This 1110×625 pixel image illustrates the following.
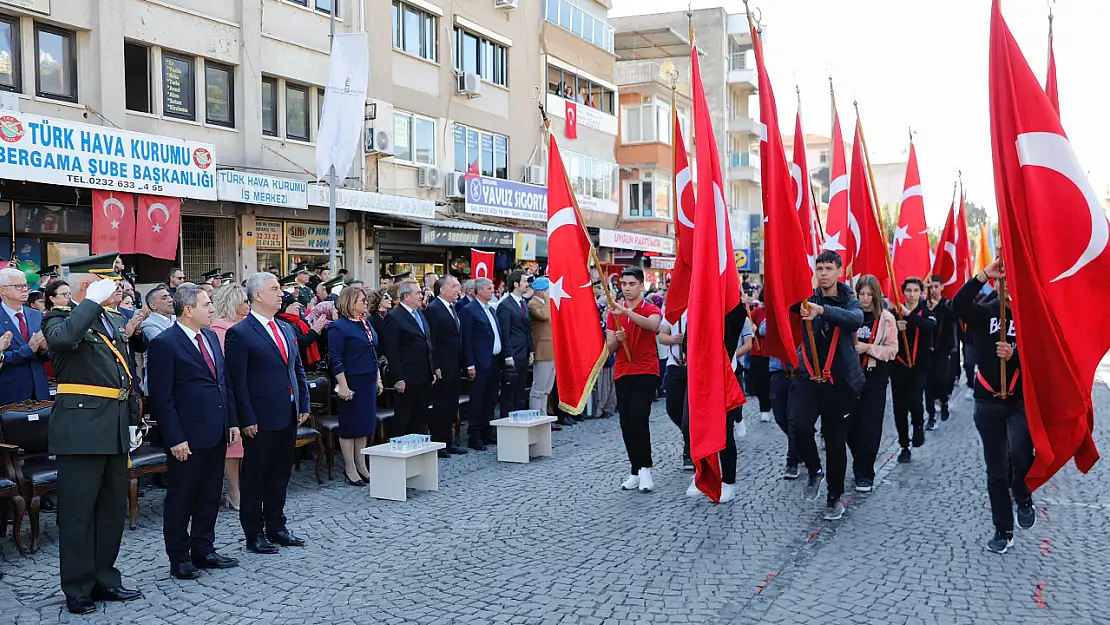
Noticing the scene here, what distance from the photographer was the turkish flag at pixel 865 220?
35.7ft

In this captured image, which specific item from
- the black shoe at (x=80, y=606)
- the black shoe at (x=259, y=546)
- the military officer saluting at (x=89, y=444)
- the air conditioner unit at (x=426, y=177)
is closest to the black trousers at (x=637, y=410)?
the black shoe at (x=259, y=546)

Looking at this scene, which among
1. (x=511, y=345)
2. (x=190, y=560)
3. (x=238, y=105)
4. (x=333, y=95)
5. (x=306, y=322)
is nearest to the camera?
(x=190, y=560)

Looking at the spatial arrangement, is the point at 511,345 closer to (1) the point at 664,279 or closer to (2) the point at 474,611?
(2) the point at 474,611

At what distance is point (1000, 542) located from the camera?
673 cm

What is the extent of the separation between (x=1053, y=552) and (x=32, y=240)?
48.9ft

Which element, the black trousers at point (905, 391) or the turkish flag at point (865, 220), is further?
the turkish flag at point (865, 220)

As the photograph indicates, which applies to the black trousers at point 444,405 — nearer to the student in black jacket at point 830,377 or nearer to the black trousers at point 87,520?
the student in black jacket at point 830,377

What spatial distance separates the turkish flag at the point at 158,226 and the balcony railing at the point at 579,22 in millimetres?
16014

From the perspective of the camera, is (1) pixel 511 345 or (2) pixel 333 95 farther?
(2) pixel 333 95

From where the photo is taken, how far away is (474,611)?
18.3 ft

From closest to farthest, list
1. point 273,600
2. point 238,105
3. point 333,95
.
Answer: point 273,600, point 333,95, point 238,105

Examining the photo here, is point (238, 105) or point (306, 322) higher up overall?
point (238, 105)

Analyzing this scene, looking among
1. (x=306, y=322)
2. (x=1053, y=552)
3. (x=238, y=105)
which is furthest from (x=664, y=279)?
(x=1053, y=552)

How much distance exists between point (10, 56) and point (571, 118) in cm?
1773
